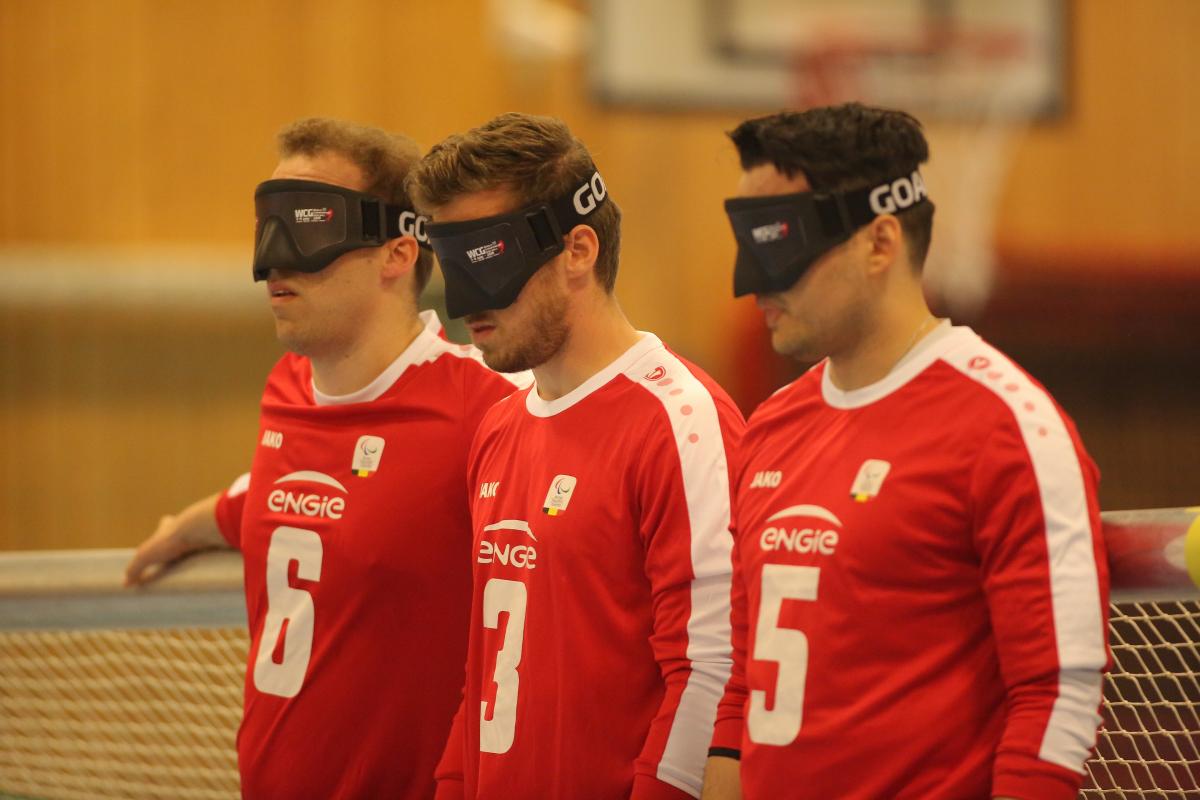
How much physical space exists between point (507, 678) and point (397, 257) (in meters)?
1.08

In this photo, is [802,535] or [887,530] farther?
[802,535]

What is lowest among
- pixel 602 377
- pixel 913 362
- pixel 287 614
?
pixel 287 614

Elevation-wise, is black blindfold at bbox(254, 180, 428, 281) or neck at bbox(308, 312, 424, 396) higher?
black blindfold at bbox(254, 180, 428, 281)

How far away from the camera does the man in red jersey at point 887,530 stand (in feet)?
6.77

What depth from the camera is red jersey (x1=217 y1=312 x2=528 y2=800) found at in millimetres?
3107

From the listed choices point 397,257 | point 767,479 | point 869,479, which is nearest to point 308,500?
point 397,257

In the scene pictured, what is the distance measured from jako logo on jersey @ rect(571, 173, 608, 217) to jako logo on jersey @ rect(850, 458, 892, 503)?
2.78ft

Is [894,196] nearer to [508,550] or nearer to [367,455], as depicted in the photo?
[508,550]

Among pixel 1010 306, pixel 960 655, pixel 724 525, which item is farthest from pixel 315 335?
pixel 1010 306

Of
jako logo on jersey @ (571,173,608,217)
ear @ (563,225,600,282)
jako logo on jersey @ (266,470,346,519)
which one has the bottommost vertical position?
jako logo on jersey @ (266,470,346,519)

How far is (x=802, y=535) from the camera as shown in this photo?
2.33 m

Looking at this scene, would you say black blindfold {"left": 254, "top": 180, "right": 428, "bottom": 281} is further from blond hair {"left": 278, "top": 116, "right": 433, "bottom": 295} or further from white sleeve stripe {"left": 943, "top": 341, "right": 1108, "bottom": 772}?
white sleeve stripe {"left": 943, "top": 341, "right": 1108, "bottom": 772}

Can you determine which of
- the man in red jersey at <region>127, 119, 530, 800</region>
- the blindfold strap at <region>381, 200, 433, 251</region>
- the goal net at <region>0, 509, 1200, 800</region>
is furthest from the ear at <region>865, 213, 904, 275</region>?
the blindfold strap at <region>381, 200, 433, 251</region>

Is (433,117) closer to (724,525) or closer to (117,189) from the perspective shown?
(117,189)
